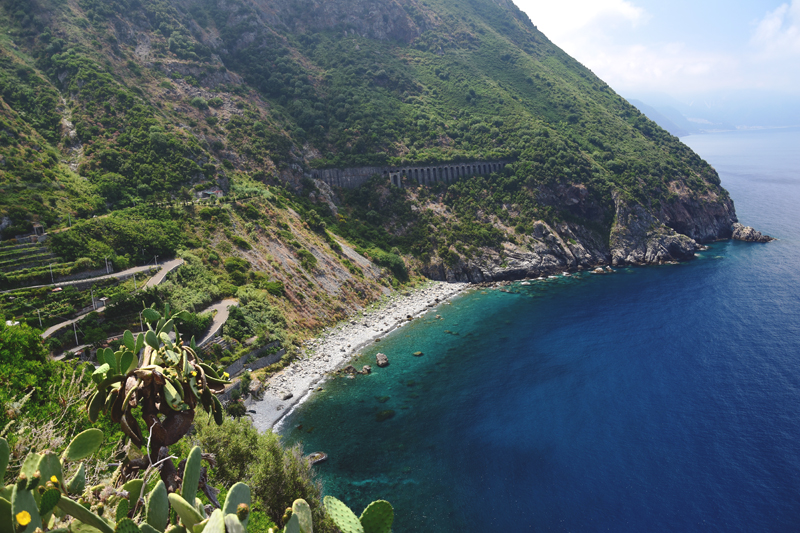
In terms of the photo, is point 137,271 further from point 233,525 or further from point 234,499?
point 233,525

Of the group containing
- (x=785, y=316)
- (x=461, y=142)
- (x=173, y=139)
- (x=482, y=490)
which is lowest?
(x=482, y=490)

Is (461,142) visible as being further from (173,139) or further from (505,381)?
(505,381)

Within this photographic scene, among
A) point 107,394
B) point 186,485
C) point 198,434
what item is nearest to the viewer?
point 186,485

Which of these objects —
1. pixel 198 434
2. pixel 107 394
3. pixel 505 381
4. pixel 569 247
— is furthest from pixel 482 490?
pixel 569 247

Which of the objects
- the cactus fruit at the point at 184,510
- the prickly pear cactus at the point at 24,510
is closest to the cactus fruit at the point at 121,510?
the cactus fruit at the point at 184,510

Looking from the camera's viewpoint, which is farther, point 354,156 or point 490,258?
point 354,156

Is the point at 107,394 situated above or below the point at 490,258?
above

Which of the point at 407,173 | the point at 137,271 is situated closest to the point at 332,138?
the point at 407,173
